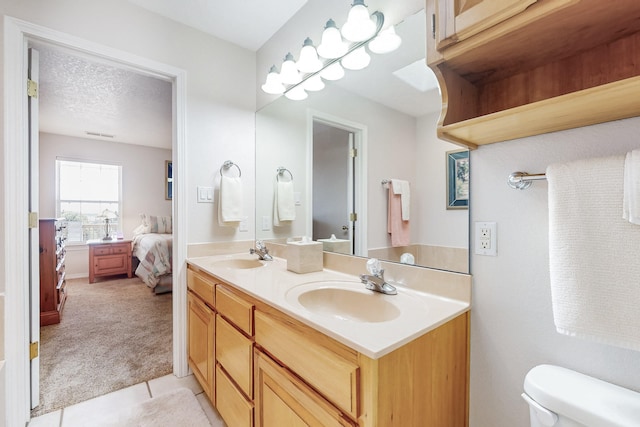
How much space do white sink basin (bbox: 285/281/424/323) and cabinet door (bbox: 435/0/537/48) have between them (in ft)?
2.76

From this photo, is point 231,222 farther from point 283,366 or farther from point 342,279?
point 283,366

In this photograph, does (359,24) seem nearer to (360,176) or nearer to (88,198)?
(360,176)

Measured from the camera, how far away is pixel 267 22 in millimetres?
1917

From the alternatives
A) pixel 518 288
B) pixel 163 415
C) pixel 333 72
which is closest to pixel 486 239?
pixel 518 288

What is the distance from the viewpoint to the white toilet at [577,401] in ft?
2.05

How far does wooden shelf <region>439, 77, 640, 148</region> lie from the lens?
0.58 m

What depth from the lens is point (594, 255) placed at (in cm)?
66

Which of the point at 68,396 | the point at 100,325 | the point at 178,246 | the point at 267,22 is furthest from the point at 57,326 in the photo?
the point at 267,22

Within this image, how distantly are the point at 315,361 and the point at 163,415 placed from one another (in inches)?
50.3

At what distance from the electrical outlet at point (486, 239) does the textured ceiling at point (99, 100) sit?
223 centimetres

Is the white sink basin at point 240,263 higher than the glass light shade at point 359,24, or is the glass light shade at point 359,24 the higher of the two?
the glass light shade at point 359,24

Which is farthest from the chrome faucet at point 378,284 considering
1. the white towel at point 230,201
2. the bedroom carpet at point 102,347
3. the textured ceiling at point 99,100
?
the textured ceiling at point 99,100

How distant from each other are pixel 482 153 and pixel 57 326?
12.4 feet

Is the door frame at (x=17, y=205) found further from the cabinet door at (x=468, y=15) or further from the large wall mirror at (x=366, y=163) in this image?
the cabinet door at (x=468, y=15)
